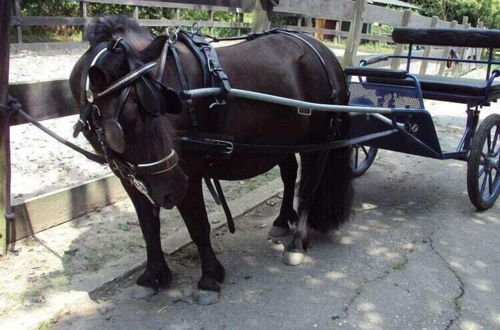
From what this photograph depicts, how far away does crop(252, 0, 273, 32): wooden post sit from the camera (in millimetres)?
4766

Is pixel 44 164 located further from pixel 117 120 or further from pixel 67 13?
pixel 67 13

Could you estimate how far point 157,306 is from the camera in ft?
9.22

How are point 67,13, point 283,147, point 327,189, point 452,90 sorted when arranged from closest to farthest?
point 283,147 → point 327,189 → point 452,90 → point 67,13

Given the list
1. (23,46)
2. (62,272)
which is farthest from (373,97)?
(23,46)

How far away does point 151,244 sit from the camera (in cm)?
282

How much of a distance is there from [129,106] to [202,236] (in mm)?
1052

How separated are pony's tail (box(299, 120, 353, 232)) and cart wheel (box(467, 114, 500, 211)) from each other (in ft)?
3.72

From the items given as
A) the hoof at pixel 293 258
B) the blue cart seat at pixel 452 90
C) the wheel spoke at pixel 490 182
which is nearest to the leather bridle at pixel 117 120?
the hoof at pixel 293 258

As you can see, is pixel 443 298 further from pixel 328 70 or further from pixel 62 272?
pixel 62 272

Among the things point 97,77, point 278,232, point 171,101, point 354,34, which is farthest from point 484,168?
point 97,77

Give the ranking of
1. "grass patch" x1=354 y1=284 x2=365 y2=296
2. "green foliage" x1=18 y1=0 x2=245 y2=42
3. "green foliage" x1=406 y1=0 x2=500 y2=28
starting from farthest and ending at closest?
"green foliage" x1=406 y1=0 x2=500 y2=28 → "green foliage" x1=18 y1=0 x2=245 y2=42 → "grass patch" x1=354 y1=284 x2=365 y2=296

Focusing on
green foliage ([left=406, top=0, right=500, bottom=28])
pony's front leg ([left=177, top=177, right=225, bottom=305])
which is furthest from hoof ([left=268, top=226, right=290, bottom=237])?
green foliage ([left=406, top=0, right=500, bottom=28])

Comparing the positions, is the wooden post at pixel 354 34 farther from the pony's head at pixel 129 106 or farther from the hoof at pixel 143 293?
the pony's head at pixel 129 106

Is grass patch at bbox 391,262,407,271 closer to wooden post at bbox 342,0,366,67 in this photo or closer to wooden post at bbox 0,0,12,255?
wooden post at bbox 0,0,12,255
